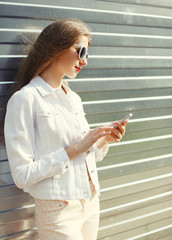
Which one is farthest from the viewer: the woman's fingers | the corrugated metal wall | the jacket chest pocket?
the corrugated metal wall

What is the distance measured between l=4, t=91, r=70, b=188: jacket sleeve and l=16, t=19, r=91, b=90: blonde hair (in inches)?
14.3

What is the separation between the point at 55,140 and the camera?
→ 2.12 meters

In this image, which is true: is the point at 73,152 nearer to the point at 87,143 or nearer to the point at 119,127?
the point at 87,143

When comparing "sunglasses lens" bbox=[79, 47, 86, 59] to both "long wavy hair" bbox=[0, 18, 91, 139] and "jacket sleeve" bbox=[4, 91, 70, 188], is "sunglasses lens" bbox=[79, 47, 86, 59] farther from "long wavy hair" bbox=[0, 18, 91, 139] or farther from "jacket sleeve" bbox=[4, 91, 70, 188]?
"jacket sleeve" bbox=[4, 91, 70, 188]

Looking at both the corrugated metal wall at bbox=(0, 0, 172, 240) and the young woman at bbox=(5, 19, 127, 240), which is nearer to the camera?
the young woman at bbox=(5, 19, 127, 240)

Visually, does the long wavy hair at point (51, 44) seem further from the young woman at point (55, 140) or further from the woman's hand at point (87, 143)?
the woman's hand at point (87, 143)

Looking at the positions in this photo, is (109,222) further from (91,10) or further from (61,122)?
(91,10)

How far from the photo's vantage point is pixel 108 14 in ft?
9.97

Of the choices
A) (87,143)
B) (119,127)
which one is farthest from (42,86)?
(119,127)

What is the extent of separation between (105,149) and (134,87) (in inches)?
36.7

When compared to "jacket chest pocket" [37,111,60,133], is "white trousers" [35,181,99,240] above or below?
below

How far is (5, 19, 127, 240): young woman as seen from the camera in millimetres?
1994

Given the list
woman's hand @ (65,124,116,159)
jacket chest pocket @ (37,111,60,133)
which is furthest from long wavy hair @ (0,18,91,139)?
woman's hand @ (65,124,116,159)

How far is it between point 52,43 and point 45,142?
694 millimetres
